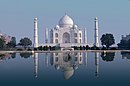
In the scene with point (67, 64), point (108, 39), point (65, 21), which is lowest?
point (67, 64)

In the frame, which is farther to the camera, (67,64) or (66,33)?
(66,33)

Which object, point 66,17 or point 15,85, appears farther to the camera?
point 66,17

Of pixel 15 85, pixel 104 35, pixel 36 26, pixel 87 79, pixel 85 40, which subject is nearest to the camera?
pixel 15 85

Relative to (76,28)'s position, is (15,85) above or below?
below

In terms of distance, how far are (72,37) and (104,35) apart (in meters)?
13.2

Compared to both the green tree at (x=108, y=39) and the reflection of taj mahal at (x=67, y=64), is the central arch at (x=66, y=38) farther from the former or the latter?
the reflection of taj mahal at (x=67, y=64)

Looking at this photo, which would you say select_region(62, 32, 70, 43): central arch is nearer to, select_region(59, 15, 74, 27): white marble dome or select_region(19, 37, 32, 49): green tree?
select_region(59, 15, 74, 27): white marble dome

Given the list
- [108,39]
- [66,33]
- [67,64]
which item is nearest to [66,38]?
[66,33]

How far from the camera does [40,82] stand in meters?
10.2

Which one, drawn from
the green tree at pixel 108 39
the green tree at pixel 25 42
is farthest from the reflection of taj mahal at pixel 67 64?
the green tree at pixel 25 42

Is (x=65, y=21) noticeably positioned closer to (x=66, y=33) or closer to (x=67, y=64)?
(x=66, y=33)

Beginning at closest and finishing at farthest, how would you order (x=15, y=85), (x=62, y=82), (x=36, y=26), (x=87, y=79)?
(x=15, y=85) → (x=62, y=82) → (x=87, y=79) → (x=36, y=26)

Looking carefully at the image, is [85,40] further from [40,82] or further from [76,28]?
[40,82]

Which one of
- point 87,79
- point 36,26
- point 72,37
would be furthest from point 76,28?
→ point 87,79
